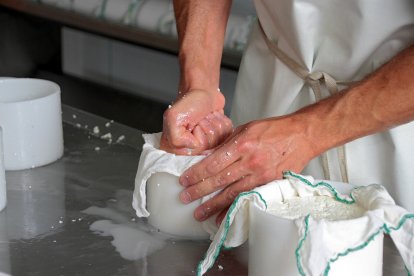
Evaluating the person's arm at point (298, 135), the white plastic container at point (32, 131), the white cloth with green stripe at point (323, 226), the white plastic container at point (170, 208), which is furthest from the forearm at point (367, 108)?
the white plastic container at point (32, 131)

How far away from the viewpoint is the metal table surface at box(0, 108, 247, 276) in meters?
1.29

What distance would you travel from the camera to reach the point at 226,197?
4.29 feet

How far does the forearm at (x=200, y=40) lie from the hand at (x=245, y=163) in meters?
0.22

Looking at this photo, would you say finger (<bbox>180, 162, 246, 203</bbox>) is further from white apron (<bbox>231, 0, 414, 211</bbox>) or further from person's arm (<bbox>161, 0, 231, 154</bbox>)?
white apron (<bbox>231, 0, 414, 211</bbox>)

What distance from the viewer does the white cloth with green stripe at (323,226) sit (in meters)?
1.06

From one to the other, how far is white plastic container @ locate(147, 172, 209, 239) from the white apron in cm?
30

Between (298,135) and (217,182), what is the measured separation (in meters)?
0.15

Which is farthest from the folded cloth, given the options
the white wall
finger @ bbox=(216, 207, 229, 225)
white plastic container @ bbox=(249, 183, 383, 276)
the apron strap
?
the white wall

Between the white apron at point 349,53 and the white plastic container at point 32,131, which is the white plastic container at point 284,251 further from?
the white plastic container at point 32,131

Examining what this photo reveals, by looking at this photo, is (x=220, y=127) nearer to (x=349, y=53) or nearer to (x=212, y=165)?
(x=212, y=165)

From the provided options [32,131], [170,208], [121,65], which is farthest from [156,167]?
[121,65]

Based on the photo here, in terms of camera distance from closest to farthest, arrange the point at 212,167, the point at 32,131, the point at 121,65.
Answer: the point at 212,167
the point at 32,131
the point at 121,65

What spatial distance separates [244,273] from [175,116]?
289 millimetres

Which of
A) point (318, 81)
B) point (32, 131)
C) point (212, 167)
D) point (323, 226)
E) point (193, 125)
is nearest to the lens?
point (323, 226)
